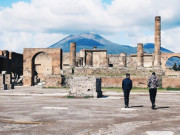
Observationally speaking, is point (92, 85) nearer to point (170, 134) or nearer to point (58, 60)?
point (170, 134)

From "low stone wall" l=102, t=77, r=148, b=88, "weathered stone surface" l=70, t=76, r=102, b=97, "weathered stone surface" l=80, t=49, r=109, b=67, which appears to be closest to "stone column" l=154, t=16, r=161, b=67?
"low stone wall" l=102, t=77, r=148, b=88

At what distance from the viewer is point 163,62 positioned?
60.8 metres

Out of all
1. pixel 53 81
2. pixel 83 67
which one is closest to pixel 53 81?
pixel 53 81

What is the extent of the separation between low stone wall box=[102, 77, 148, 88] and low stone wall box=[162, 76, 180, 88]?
1.87 m

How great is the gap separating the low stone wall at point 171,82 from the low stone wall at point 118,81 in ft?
6.12

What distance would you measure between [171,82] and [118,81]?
538 cm

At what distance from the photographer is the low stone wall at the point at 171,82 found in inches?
1212

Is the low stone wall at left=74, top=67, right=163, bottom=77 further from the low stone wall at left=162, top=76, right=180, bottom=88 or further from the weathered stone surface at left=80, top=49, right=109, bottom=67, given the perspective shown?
the weathered stone surface at left=80, top=49, right=109, bottom=67

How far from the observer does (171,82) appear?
30984 mm

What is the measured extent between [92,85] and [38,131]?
1044cm

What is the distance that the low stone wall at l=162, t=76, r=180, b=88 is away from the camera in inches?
1212

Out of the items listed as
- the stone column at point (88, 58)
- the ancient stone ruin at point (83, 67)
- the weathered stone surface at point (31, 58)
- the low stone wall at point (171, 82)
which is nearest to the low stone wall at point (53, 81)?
the ancient stone ruin at point (83, 67)

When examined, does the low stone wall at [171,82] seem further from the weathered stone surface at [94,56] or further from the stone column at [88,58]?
the stone column at [88,58]

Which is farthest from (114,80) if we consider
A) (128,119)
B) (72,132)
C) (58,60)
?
(72,132)
